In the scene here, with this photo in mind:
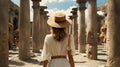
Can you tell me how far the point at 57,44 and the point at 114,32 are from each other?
13.1 feet

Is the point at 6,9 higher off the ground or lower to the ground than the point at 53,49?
higher

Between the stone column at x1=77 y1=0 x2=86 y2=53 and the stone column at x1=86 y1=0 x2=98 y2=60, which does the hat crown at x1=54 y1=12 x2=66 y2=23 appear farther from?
the stone column at x1=77 y1=0 x2=86 y2=53

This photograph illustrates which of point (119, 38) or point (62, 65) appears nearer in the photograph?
point (62, 65)

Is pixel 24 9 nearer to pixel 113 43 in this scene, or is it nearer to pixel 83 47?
pixel 83 47

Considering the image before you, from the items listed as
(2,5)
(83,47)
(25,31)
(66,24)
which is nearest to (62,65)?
(66,24)

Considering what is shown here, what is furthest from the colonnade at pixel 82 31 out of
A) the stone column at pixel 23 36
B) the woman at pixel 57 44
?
the woman at pixel 57 44

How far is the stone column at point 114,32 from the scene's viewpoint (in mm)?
9281

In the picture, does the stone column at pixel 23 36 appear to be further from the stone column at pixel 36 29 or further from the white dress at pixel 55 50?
the white dress at pixel 55 50

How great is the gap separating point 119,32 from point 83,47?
1438cm

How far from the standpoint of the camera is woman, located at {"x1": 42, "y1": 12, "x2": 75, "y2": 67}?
5.68m

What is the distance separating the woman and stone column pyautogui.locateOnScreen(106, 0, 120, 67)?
3770 millimetres

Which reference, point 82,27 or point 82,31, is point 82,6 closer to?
point 82,27

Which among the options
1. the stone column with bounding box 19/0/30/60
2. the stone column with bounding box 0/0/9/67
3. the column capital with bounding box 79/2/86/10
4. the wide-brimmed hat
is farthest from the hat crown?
the column capital with bounding box 79/2/86/10

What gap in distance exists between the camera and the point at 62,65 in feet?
18.8
